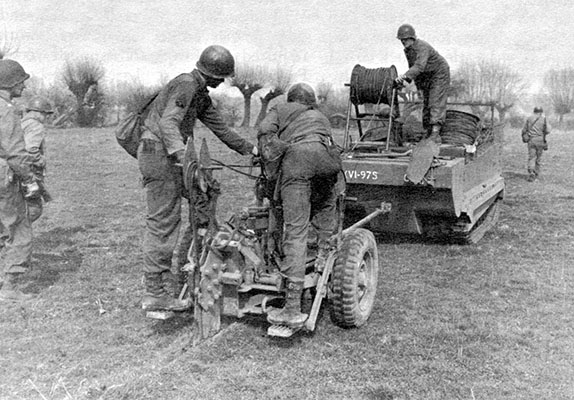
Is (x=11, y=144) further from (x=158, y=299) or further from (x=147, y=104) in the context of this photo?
(x=158, y=299)

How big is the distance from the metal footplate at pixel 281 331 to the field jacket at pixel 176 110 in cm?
147

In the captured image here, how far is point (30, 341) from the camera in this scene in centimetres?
527

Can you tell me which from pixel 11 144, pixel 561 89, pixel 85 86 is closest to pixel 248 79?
pixel 85 86

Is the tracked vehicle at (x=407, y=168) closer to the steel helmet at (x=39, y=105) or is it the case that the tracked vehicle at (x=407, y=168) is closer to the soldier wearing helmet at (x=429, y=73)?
the soldier wearing helmet at (x=429, y=73)

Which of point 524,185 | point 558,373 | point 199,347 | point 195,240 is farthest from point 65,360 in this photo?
point 524,185

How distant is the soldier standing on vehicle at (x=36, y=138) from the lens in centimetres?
711

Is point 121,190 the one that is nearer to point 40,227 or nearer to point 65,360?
point 40,227

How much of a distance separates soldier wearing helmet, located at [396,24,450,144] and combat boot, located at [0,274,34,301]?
5456 mm

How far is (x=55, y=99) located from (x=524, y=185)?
27605 millimetres

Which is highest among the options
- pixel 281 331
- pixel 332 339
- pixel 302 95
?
pixel 302 95

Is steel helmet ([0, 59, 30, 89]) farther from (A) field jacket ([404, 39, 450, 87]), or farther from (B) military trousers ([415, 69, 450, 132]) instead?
(B) military trousers ([415, 69, 450, 132])

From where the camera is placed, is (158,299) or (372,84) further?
(372,84)

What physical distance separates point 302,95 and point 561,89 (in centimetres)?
7276

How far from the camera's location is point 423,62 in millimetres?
9352
